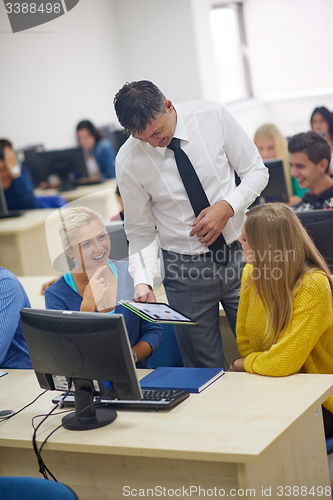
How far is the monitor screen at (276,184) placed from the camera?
400 cm

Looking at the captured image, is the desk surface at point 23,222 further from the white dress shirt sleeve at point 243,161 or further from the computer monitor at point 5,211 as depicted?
the white dress shirt sleeve at point 243,161

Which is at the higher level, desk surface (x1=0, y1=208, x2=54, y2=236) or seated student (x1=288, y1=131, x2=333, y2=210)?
seated student (x1=288, y1=131, x2=333, y2=210)

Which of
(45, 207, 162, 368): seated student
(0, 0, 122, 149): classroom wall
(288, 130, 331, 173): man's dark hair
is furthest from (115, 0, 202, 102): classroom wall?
(45, 207, 162, 368): seated student

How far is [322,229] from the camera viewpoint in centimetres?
262

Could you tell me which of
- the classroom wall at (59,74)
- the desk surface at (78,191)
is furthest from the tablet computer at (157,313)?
the classroom wall at (59,74)

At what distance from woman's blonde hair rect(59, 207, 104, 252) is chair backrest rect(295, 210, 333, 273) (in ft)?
3.20

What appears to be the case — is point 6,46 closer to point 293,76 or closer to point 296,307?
point 293,76

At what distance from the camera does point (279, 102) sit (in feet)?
26.1

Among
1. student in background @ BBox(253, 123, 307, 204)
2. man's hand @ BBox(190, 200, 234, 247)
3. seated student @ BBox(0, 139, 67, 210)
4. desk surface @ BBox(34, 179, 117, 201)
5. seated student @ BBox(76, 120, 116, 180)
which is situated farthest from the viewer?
seated student @ BBox(76, 120, 116, 180)

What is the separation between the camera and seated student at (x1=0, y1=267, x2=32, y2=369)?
2.36 meters

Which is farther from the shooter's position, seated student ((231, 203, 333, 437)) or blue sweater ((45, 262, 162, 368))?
blue sweater ((45, 262, 162, 368))

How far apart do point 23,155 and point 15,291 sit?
413 cm

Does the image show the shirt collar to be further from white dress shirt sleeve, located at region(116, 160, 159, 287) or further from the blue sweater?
the blue sweater

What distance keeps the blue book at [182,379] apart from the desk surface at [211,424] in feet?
0.09
